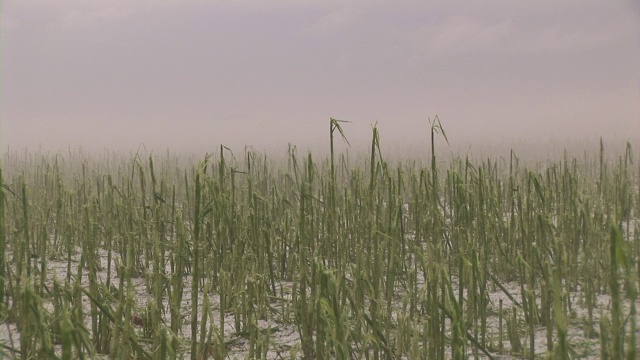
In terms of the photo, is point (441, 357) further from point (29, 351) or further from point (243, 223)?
point (243, 223)

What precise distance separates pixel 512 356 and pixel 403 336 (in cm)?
37

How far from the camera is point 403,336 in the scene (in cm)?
133

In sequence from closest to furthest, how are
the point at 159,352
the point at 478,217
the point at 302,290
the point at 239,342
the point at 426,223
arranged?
the point at 159,352
the point at 302,290
the point at 239,342
the point at 426,223
the point at 478,217

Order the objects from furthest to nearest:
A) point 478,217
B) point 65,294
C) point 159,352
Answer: point 478,217 → point 65,294 → point 159,352

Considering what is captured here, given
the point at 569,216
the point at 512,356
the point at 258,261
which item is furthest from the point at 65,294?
the point at 569,216

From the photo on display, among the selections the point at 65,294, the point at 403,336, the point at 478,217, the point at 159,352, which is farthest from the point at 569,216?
the point at 65,294

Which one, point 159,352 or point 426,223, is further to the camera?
point 426,223

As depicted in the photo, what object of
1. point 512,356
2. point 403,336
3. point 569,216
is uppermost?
point 569,216

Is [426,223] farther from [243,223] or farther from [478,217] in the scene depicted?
[243,223]

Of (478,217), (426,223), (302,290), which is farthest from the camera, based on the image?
(478,217)

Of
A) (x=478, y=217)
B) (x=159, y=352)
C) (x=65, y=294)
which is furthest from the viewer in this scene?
(x=478, y=217)

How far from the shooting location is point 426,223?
175 cm

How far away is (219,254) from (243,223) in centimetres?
26

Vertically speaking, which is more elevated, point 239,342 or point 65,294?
point 65,294
